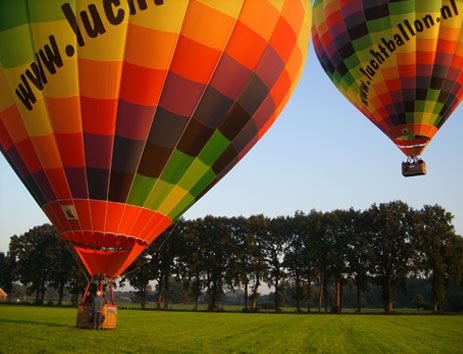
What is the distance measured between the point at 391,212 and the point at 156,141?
37.3 meters

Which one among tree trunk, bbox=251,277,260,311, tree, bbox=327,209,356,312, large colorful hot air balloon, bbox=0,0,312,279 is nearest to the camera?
large colorful hot air balloon, bbox=0,0,312,279

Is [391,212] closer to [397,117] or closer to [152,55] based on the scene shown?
[397,117]

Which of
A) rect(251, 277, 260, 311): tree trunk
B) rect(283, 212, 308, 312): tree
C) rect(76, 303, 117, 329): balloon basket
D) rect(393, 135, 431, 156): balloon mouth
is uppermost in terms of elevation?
rect(393, 135, 431, 156): balloon mouth

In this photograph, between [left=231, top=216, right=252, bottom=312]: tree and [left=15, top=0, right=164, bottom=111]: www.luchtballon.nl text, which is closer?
[left=15, top=0, right=164, bottom=111]: www.luchtballon.nl text

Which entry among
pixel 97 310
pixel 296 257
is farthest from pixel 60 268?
pixel 97 310

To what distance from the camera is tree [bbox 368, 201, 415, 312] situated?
36.9m

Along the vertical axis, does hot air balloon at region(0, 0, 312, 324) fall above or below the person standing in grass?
above

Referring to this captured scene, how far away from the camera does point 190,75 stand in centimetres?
713

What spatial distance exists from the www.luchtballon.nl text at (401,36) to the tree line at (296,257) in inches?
1025

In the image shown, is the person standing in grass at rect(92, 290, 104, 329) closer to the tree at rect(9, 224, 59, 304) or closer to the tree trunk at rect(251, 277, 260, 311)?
the tree trunk at rect(251, 277, 260, 311)

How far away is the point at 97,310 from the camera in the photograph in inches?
360

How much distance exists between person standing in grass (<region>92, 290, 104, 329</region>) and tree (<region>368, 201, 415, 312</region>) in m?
31.6

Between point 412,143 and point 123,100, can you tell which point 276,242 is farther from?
point 123,100

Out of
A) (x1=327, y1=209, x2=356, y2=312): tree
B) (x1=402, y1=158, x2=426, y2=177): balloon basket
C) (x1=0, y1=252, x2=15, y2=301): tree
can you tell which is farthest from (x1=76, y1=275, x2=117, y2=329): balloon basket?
(x1=0, y1=252, x2=15, y2=301): tree
